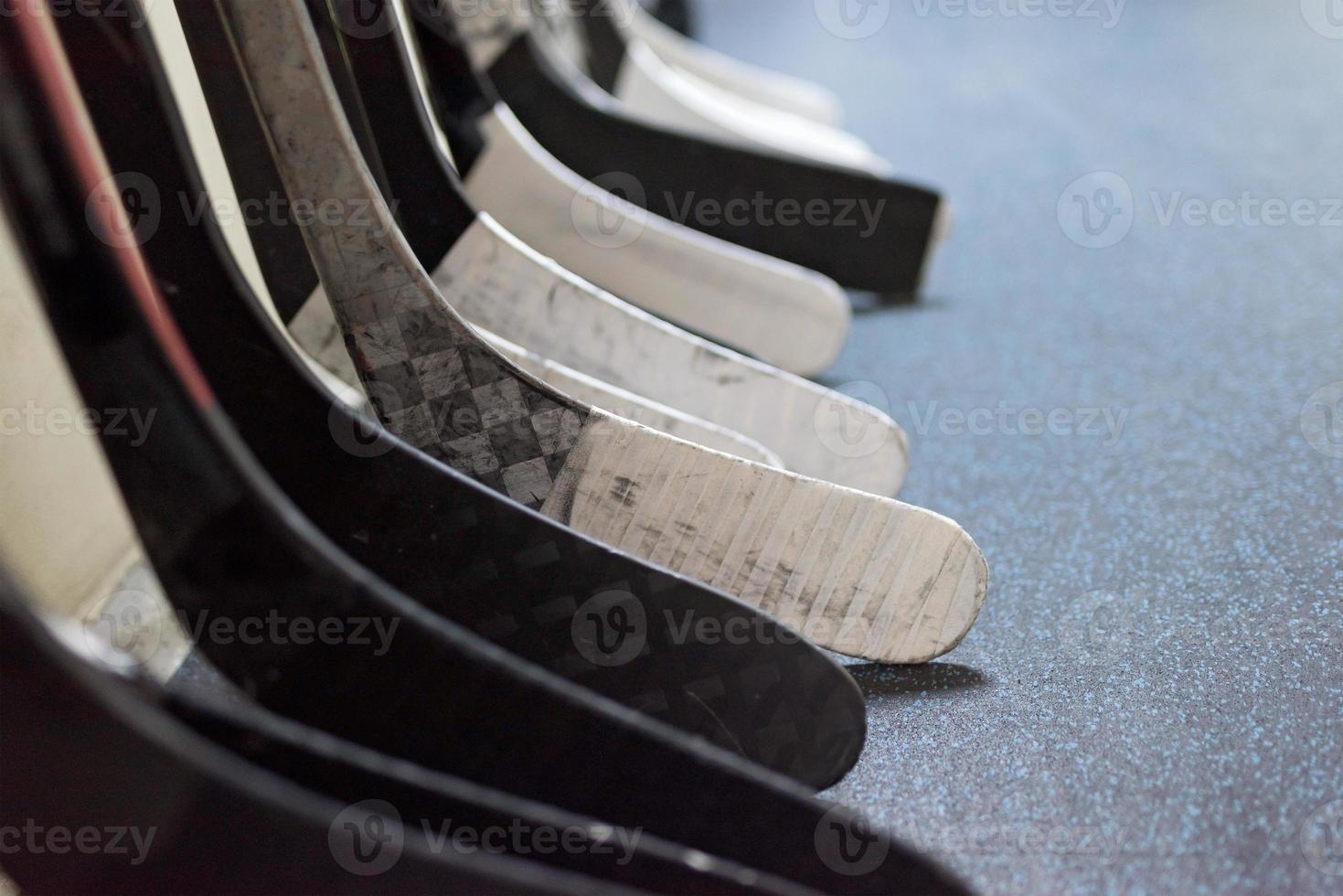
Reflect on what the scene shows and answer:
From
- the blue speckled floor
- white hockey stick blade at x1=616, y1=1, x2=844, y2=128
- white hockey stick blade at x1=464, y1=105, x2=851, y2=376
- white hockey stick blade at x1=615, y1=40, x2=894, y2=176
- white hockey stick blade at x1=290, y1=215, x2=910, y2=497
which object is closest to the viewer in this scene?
the blue speckled floor

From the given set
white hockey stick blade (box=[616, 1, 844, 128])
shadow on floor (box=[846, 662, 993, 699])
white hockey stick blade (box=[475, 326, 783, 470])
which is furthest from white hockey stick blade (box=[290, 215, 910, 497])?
Result: white hockey stick blade (box=[616, 1, 844, 128])

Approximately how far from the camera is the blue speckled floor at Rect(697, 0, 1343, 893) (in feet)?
2.18

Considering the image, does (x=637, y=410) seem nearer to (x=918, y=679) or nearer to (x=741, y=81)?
(x=918, y=679)

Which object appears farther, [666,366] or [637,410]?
[666,366]

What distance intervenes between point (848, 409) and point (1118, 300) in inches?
22.7

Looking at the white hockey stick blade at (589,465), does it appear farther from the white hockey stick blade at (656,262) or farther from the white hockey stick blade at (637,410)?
the white hockey stick blade at (656,262)

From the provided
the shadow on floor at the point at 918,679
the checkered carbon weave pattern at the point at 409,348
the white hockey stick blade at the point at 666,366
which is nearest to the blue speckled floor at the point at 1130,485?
the shadow on floor at the point at 918,679

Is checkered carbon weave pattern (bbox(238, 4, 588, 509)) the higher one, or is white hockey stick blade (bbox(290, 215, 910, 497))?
checkered carbon weave pattern (bbox(238, 4, 588, 509))

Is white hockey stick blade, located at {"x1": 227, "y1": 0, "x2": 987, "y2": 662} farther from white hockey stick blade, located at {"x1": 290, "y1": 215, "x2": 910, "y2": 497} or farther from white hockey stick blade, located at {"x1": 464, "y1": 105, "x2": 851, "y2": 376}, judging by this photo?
white hockey stick blade, located at {"x1": 464, "y1": 105, "x2": 851, "y2": 376}

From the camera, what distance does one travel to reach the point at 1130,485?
102 cm

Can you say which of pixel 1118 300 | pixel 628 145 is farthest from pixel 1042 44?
pixel 628 145

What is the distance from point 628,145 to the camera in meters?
1.33

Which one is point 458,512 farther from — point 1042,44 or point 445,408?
point 1042,44

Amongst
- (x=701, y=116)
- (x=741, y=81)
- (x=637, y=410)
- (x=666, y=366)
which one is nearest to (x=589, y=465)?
(x=637, y=410)
